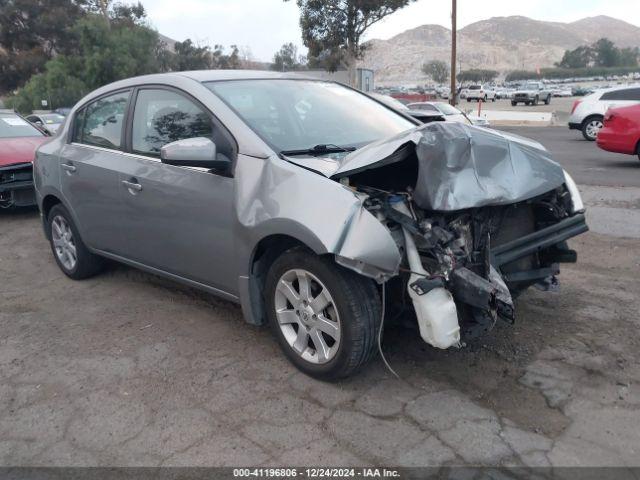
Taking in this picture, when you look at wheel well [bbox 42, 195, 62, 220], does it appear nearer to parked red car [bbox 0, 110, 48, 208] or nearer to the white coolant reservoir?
parked red car [bbox 0, 110, 48, 208]

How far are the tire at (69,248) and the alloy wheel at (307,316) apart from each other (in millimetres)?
2509

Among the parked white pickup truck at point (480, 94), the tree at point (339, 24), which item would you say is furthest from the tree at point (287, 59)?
the tree at point (339, 24)

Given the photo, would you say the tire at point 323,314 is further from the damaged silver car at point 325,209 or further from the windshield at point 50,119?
the windshield at point 50,119

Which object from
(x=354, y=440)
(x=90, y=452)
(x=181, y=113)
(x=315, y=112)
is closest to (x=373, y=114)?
(x=315, y=112)

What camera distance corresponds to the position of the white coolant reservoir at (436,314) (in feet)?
9.59

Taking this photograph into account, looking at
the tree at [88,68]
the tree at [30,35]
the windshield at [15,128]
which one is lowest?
the windshield at [15,128]

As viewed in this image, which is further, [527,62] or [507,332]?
[527,62]

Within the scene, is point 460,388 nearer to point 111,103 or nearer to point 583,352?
point 583,352

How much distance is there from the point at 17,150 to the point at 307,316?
667 centimetres

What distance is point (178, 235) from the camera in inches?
156

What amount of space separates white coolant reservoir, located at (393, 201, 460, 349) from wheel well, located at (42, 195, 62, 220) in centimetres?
369

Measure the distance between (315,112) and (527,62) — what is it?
601 feet

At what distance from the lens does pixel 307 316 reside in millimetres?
3324

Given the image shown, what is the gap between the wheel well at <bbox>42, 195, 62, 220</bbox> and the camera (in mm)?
5391
